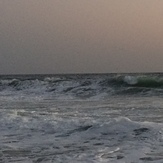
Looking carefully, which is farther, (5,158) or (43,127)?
(43,127)

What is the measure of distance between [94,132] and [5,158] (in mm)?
2118

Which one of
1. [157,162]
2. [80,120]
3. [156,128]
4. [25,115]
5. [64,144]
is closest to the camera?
[157,162]

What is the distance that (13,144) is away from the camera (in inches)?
234

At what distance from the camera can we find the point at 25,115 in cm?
927

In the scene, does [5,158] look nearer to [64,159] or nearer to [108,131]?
[64,159]

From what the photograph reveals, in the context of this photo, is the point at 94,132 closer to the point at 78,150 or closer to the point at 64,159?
the point at 78,150

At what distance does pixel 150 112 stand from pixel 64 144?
3995mm

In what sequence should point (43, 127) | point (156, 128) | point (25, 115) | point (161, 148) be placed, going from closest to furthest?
point (161, 148) < point (156, 128) < point (43, 127) < point (25, 115)

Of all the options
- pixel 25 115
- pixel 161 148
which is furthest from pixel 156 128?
pixel 25 115

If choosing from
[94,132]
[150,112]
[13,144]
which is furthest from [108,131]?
[150,112]

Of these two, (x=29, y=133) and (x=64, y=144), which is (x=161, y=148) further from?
(x=29, y=133)

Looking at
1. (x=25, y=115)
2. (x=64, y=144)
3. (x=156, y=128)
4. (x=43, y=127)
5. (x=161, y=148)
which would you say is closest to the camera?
(x=161, y=148)

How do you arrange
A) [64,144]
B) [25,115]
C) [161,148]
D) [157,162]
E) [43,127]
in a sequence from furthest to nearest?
1. [25,115]
2. [43,127]
3. [64,144]
4. [161,148]
5. [157,162]

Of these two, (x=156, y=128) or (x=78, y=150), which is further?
(x=156, y=128)
